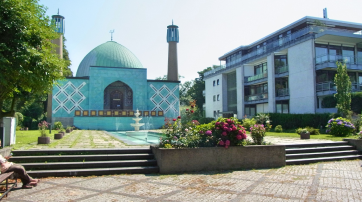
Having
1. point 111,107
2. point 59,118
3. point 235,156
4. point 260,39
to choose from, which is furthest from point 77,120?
point 235,156

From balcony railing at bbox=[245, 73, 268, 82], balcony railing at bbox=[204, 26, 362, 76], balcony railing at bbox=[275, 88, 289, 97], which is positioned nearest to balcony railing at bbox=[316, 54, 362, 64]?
balcony railing at bbox=[204, 26, 362, 76]

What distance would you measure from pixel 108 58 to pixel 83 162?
36.2m

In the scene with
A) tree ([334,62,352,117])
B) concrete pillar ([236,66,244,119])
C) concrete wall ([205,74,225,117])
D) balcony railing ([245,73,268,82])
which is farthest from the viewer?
concrete wall ([205,74,225,117])

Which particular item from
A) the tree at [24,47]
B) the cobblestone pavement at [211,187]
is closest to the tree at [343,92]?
the cobblestone pavement at [211,187]

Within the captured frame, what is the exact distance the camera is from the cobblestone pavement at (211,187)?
5.77 metres

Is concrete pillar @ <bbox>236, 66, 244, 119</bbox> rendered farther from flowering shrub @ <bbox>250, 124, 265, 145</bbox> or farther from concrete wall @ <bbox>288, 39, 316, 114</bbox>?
flowering shrub @ <bbox>250, 124, 265, 145</bbox>

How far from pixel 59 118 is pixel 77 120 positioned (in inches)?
111

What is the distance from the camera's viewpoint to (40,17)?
34.4 ft

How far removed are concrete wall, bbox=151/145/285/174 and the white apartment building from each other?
18.6 m

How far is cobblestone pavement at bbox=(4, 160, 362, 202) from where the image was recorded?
5.77 m

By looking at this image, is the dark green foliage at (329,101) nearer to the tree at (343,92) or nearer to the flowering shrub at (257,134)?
the tree at (343,92)

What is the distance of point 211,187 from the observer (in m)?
6.60

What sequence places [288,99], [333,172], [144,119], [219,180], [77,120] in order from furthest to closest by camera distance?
[144,119] < [77,120] < [288,99] < [333,172] < [219,180]

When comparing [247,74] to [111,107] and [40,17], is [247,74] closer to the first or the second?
[111,107]
